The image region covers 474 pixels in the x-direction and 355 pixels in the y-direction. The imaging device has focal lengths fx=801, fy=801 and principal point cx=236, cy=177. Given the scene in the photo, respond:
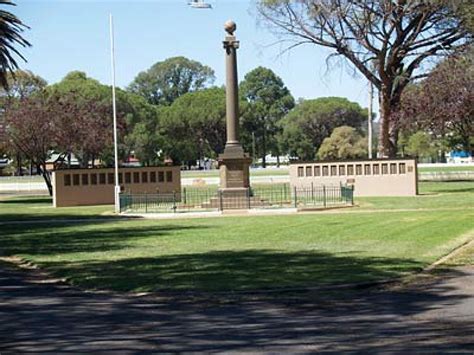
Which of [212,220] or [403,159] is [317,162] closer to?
[403,159]

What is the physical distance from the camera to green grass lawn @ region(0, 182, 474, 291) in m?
15.2

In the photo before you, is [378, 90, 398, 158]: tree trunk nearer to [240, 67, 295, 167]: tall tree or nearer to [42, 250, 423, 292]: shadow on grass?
[42, 250, 423, 292]: shadow on grass

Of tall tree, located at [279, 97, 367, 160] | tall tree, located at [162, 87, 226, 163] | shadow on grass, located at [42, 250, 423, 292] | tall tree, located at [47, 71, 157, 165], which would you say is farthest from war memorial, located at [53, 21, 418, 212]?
tall tree, located at [279, 97, 367, 160]

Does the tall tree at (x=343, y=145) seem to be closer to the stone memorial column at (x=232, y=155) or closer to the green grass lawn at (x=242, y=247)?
the stone memorial column at (x=232, y=155)

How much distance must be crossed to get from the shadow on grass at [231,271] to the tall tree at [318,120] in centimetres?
11327

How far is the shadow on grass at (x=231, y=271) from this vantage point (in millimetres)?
14367

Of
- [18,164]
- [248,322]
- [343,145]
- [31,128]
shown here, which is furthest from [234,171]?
[343,145]

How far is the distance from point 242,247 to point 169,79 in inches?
5303

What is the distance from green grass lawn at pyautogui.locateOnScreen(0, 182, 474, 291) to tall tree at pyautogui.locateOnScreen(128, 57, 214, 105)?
119 m

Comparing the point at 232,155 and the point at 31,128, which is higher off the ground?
the point at 31,128

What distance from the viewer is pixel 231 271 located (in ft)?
52.8

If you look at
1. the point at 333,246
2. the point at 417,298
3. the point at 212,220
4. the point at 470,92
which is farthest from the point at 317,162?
the point at 417,298

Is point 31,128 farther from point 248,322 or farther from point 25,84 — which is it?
point 248,322

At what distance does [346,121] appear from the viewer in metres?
135
